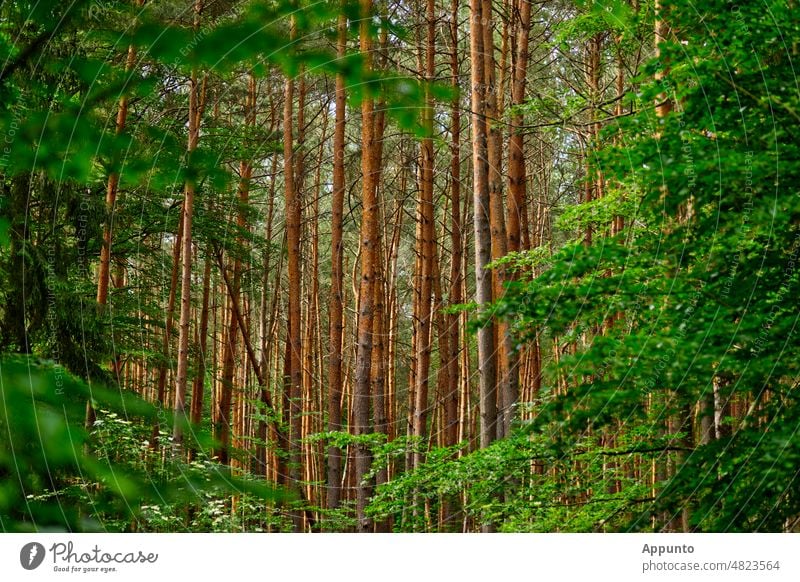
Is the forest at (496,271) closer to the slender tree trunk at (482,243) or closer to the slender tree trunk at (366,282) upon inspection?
the slender tree trunk at (482,243)

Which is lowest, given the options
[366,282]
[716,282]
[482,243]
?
[716,282]

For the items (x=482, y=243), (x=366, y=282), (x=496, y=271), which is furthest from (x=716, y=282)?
(x=366, y=282)

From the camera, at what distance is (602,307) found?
12.8 feet

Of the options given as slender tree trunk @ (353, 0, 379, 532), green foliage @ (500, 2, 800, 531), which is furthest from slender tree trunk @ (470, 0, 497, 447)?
green foliage @ (500, 2, 800, 531)

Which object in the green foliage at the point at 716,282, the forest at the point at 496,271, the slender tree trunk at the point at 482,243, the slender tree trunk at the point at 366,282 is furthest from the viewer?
the slender tree trunk at the point at 366,282

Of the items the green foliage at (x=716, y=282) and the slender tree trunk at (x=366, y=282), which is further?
the slender tree trunk at (x=366, y=282)

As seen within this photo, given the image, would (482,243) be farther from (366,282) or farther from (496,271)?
(366,282)

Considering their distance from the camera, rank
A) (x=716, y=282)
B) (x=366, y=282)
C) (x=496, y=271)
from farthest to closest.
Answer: (x=366, y=282), (x=496, y=271), (x=716, y=282)

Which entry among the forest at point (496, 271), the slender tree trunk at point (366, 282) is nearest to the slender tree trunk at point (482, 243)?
the forest at point (496, 271)

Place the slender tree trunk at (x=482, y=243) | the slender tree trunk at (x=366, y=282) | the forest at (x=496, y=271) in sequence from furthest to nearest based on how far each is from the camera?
1. the slender tree trunk at (x=366, y=282)
2. the slender tree trunk at (x=482, y=243)
3. the forest at (x=496, y=271)
